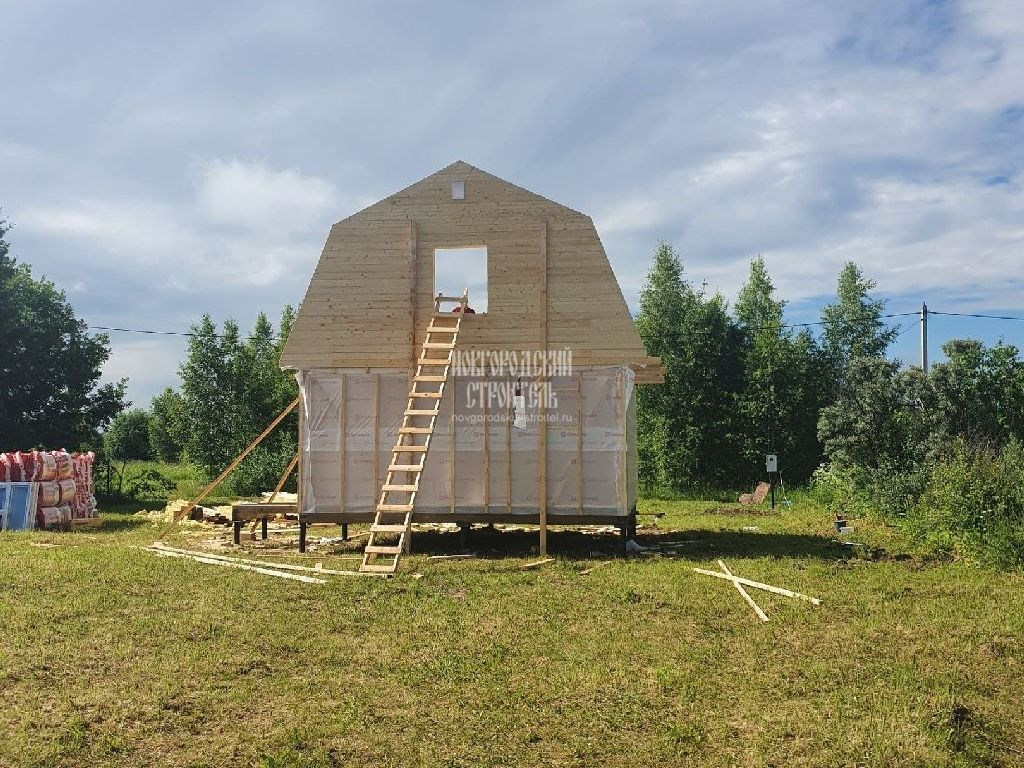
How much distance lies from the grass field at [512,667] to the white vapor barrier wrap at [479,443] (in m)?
1.89

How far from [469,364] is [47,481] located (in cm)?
1116

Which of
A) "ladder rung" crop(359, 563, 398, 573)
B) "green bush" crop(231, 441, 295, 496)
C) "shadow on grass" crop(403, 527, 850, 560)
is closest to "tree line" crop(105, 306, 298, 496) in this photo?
"green bush" crop(231, 441, 295, 496)

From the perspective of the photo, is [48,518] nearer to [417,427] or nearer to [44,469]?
[44,469]

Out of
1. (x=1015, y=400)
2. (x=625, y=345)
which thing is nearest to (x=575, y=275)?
(x=625, y=345)

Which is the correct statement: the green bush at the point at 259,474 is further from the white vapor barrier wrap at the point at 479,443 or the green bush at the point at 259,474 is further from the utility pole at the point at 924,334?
the utility pole at the point at 924,334

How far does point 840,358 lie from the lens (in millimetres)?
33406

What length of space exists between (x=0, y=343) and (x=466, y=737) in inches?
1007

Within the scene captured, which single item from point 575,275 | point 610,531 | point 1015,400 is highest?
point 575,275

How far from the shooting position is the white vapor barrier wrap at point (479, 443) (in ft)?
44.5

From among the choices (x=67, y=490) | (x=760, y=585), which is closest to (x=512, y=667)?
(x=760, y=585)

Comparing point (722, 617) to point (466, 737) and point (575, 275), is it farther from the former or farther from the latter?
point (575, 275)

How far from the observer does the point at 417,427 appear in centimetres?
1373

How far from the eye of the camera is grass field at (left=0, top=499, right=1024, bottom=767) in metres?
5.39

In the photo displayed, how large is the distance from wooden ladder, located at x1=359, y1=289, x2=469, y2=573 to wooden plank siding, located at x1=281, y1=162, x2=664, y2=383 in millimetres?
333
